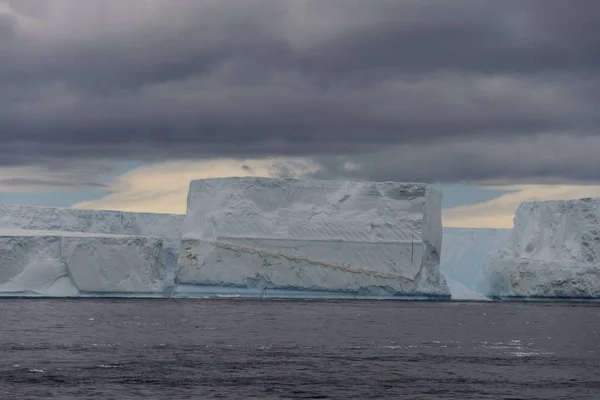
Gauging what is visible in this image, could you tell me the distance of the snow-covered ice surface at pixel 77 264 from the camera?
38938 mm

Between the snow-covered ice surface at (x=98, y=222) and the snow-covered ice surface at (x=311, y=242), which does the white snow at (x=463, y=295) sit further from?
the snow-covered ice surface at (x=98, y=222)

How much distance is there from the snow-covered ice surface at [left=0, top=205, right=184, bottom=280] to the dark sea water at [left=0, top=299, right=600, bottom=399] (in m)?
12.1

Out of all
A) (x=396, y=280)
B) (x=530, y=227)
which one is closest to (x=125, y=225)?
(x=396, y=280)

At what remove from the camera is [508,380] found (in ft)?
59.7

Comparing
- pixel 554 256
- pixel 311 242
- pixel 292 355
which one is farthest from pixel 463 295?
pixel 292 355

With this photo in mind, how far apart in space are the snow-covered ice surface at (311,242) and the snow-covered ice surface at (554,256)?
218 inches

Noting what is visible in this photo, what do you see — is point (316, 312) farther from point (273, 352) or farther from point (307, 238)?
point (273, 352)

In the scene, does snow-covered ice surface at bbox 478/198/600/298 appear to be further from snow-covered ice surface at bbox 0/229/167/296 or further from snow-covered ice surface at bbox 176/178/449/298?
snow-covered ice surface at bbox 0/229/167/296

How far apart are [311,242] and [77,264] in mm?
9984

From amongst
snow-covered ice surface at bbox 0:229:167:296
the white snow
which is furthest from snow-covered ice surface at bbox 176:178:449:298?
the white snow

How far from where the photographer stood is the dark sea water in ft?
54.6

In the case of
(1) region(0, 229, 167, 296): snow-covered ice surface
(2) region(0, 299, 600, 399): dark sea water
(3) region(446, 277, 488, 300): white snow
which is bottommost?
(2) region(0, 299, 600, 399): dark sea water

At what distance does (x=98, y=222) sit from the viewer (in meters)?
51.6

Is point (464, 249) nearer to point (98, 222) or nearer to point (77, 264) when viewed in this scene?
point (98, 222)
